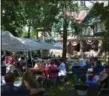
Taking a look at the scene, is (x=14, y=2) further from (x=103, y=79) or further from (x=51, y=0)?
(x=103, y=79)

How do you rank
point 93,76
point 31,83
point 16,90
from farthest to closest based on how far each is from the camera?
1. point 93,76
2. point 31,83
3. point 16,90

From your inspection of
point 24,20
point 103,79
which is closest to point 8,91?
point 103,79

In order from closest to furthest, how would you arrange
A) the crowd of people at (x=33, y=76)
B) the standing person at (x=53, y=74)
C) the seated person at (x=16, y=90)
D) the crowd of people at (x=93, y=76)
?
the seated person at (x=16, y=90)
the crowd of people at (x=33, y=76)
the crowd of people at (x=93, y=76)
the standing person at (x=53, y=74)

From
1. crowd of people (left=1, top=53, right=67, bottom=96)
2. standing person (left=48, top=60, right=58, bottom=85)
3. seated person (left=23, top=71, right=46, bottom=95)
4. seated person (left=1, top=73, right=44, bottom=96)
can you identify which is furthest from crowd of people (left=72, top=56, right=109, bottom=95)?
seated person (left=1, top=73, right=44, bottom=96)

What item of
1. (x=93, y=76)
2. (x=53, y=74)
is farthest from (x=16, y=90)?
(x=53, y=74)

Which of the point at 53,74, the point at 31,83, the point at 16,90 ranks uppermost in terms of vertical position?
the point at 31,83

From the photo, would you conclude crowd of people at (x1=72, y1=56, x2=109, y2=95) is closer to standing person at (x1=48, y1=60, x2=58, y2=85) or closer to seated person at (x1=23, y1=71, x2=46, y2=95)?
standing person at (x1=48, y1=60, x2=58, y2=85)

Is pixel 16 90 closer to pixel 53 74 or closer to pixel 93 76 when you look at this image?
pixel 93 76

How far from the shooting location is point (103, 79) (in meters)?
14.0

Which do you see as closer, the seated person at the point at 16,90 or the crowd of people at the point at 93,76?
the seated person at the point at 16,90

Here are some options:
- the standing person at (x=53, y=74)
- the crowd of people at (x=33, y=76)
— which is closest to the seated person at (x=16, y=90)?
the crowd of people at (x=33, y=76)

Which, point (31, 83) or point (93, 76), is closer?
point (31, 83)

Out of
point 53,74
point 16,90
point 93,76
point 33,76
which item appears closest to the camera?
point 16,90

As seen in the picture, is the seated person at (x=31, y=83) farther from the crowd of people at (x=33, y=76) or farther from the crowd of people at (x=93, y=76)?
the crowd of people at (x=93, y=76)
